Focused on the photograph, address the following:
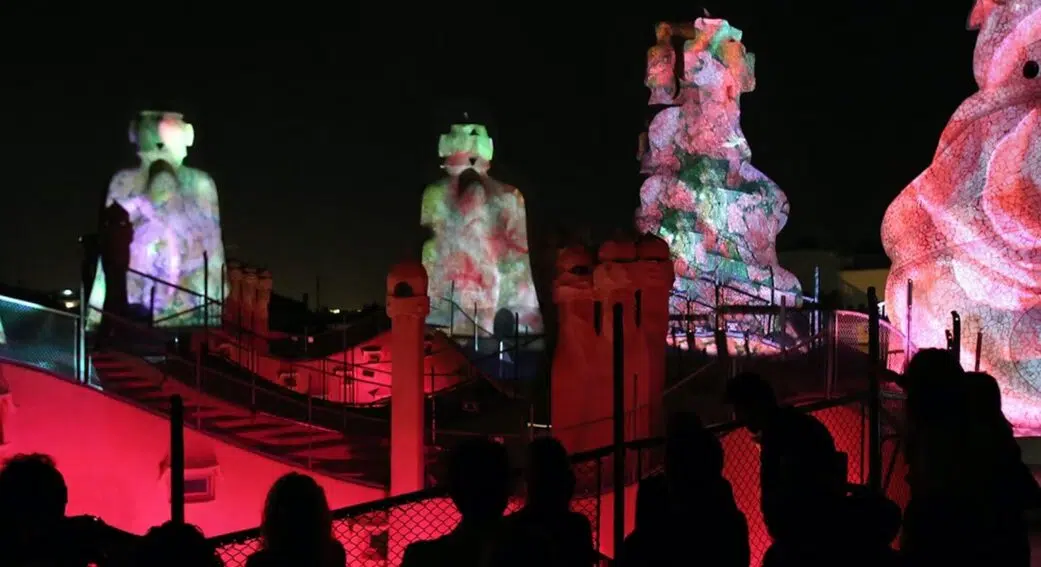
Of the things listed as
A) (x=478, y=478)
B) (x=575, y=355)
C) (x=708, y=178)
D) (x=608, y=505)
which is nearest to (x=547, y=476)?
(x=478, y=478)

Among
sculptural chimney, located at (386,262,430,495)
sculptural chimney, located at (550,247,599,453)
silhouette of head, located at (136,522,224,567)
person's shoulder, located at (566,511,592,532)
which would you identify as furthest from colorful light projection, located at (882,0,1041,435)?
silhouette of head, located at (136,522,224,567)

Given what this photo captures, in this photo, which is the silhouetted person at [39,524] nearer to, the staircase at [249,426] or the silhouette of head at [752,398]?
the silhouette of head at [752,398]

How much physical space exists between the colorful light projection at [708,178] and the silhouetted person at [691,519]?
15882 mm

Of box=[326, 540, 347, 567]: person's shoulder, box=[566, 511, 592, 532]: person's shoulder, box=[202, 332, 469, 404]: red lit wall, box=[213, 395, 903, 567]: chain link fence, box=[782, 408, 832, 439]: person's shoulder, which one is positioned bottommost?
box=[213, 395, 903, 567]: chain link fence

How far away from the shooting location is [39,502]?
2.94m

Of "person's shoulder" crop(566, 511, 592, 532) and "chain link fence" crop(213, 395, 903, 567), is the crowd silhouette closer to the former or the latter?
"person's shoulder" crop(566, 511, 592, 532)

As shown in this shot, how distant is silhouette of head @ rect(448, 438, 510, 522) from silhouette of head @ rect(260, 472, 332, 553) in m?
0.39

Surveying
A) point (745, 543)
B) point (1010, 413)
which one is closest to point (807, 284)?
point (1010, 413)

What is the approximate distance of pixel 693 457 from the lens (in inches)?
136

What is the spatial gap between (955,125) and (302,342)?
30.5ft

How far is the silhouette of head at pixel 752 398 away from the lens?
393 cm

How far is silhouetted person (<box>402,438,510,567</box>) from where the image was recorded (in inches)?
122

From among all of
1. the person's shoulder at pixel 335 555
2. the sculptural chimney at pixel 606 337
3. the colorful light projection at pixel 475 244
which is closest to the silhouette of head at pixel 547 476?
the person's shoulder at pixel 335 555

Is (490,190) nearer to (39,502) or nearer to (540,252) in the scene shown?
(540,252)
